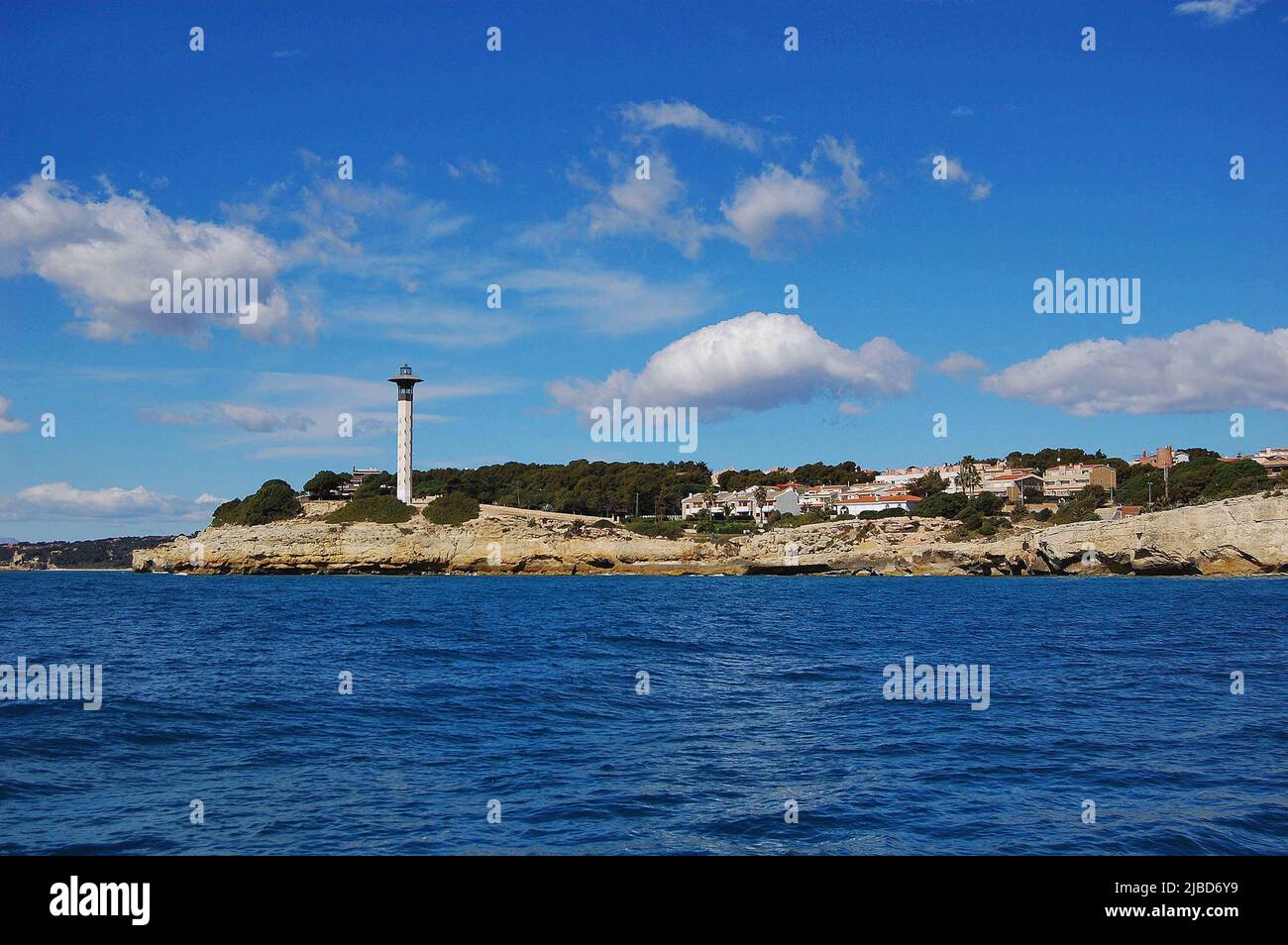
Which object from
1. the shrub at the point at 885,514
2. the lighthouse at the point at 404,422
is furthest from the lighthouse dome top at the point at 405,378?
the shrub at the point at 885,514

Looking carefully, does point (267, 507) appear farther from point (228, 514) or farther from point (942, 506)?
point (942, 506)

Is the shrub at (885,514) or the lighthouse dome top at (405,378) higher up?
the lighthouse dome top at (405,378)

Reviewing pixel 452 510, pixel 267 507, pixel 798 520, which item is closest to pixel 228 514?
pixel 267 507

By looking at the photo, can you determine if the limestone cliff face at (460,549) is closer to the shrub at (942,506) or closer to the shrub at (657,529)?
the shrub at (657,529)

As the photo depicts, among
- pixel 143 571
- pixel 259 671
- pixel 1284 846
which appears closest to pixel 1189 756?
pixel 1284 846

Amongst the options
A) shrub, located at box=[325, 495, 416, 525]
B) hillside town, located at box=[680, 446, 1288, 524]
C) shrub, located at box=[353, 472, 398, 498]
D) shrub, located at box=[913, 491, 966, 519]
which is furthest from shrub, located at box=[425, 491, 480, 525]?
shrub, located at box=[913, 491, 966, 519]

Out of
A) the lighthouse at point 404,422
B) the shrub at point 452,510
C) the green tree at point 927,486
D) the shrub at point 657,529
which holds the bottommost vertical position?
the shrub at point 657,529
